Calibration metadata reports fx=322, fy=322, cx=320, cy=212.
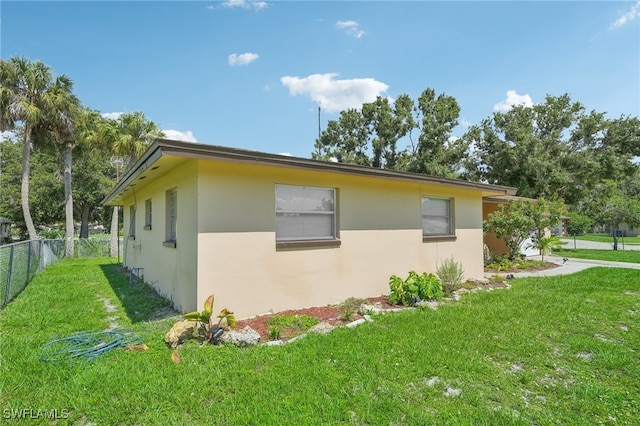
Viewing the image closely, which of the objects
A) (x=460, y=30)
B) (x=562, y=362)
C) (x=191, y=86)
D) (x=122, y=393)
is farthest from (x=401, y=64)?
(x=122, y=393)

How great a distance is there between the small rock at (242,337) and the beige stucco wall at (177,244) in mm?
1009

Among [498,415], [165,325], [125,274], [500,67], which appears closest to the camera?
[498,415]

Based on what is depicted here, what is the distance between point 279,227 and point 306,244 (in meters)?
0.58

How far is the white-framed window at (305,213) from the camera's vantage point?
570 centimetres

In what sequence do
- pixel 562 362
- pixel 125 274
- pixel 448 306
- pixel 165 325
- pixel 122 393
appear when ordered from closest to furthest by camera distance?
pixel 122 393
pixel 562 362
pixel 165 325
pixel 448 306
pixel 125 274

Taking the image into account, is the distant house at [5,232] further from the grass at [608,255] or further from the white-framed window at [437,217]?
the grass at [608,255]

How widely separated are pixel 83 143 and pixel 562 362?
22.9 m

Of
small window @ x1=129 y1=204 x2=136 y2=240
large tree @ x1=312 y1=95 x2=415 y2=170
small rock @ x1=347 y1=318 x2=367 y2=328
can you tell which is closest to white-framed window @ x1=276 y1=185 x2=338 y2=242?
small rock @ x1=347 y1=318 x2=367 y2=328

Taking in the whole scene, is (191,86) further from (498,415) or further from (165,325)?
(498,415)

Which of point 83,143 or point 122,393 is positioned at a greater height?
point 83,143

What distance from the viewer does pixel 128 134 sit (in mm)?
17453

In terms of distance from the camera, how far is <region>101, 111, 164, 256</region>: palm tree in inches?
674

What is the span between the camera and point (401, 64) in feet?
33.8

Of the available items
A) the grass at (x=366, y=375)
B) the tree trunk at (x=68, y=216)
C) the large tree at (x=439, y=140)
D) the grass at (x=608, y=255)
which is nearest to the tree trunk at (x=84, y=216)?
the tree trunk at (x=68, y=216)
